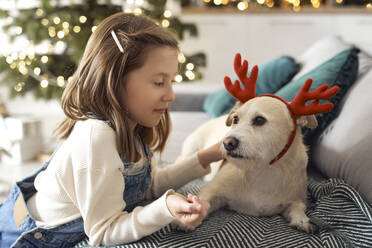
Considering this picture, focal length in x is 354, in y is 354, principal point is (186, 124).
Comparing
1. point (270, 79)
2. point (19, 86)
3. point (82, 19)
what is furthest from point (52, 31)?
point (270, 79)

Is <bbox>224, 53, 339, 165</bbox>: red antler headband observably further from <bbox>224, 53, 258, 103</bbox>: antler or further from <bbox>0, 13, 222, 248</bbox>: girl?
<bbox>0, 13, 222, 248</bbox>: girl

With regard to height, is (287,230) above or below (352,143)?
below

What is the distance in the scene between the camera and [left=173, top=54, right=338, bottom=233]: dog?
0.95 m

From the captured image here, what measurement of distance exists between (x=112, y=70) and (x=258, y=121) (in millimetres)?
426

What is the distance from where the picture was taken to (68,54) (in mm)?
3484

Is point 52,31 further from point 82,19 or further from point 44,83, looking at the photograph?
point 44,83

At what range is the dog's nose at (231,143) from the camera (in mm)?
942

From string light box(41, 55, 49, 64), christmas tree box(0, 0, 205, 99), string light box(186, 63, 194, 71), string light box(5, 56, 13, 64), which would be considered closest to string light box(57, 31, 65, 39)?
christmas tree box(0, 0, 205, 99)

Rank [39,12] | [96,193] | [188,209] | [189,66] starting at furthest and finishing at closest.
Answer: [39,12] < [189,66] < [96,193] < [188,209]

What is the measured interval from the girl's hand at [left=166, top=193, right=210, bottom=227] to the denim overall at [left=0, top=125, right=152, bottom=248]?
0.23m

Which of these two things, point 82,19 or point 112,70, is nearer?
point 112,70

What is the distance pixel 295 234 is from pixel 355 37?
4557 mm

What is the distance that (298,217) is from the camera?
3.17ft

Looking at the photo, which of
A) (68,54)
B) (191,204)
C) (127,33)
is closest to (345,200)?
(191,204)
